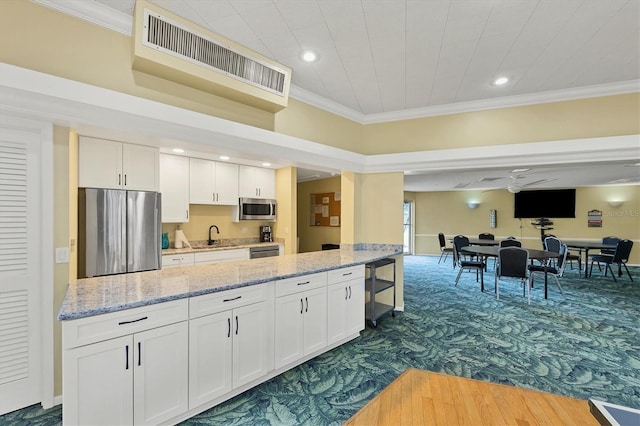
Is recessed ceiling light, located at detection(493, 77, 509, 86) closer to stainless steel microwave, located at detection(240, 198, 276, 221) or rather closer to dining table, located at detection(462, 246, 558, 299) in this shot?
dining table, located at detection(462, 246, 558, 299)

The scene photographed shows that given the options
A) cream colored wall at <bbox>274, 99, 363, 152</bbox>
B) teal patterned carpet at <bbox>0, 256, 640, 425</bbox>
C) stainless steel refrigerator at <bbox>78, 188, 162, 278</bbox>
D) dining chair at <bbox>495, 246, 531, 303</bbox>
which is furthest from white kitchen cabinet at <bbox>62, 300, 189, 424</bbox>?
dining chair at <bbox>495, 246, 531, 303</bbox>

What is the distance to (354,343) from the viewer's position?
3387 mm

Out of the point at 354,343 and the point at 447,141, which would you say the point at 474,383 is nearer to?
the point at 354,343

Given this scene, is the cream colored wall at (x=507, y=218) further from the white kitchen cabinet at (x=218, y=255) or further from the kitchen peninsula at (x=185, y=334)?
the kitchen peninsula at (x=185, y=334)

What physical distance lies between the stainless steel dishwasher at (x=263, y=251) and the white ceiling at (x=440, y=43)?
2700 mm

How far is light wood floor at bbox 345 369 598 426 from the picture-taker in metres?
1.04

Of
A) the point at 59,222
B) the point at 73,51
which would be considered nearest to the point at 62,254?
the point at 59,222

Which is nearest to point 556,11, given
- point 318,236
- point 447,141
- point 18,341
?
point 447,141

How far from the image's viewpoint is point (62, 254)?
2281 mm

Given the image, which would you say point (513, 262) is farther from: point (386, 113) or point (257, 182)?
point (257, 182)

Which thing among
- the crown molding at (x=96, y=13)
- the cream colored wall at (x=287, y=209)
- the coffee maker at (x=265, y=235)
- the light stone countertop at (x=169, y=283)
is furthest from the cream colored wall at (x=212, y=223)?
the crown molding at (x=96, y=13)

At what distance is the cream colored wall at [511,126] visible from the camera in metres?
3.36

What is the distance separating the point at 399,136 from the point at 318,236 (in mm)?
3981

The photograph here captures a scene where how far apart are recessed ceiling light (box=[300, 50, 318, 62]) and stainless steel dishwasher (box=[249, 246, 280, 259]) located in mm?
3273
